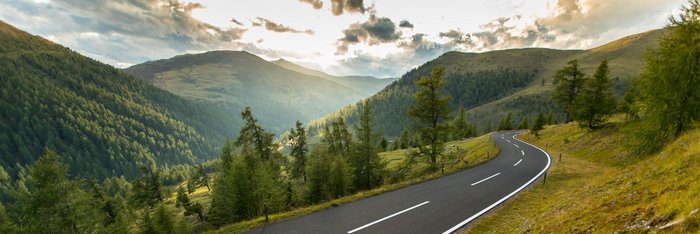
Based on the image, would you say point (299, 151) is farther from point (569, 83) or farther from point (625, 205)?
point (625, 205)

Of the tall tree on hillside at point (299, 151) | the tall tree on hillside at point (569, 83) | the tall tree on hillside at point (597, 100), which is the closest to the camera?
the tall tree on hillside at point (597, 100)

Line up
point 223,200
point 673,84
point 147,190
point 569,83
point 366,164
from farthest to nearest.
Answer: point 147,190 < point 569,83 < point 366,164 < point 223,200 < point 673,84

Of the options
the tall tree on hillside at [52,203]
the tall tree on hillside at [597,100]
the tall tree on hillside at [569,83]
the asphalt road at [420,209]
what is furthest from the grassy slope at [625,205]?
the tall tree on hillside at [569,83]

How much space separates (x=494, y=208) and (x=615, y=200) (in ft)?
19.7

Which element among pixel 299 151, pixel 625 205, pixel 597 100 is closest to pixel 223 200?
pixel 299 151

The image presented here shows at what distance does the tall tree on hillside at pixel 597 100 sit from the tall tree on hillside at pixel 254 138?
4410 cm

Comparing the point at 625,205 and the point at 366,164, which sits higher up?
the point at 625,205

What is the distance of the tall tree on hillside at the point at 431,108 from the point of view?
30.1 metres

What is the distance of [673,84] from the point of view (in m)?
18.9

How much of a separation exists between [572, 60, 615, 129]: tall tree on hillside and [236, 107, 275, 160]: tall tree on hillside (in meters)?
44.1

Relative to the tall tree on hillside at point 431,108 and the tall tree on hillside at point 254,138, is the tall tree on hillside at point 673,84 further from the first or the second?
the tall tree on hillside at point 254,138

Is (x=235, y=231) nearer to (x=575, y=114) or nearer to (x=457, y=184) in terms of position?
(x=457, y=184)

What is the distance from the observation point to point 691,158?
1117 cm

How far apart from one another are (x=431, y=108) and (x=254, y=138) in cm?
2753
